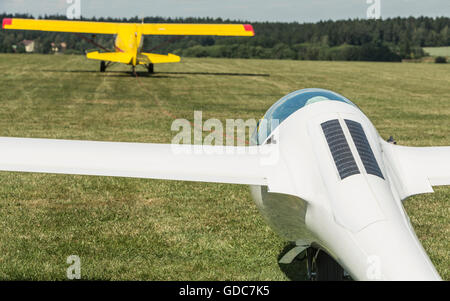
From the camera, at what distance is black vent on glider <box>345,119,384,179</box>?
288cm

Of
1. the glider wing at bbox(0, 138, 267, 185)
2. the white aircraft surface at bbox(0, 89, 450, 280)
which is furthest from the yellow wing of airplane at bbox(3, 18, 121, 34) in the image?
the white aircraft surface at bbox(0, 89, 450, 280)

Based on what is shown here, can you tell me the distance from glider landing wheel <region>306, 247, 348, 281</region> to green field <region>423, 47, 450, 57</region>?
304ft

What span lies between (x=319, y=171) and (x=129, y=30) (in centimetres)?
3297

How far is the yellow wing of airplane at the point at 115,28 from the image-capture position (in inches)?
1326

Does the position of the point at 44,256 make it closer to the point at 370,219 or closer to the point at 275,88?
the point at 370,219

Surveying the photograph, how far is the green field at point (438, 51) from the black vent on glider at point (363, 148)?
9332 centimetres

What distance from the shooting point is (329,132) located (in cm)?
306

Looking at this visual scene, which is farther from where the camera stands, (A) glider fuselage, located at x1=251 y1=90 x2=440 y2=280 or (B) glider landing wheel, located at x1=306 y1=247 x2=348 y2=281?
(B) glider landing wheel, located at x1=306 y1=247 x2=348 y2=281

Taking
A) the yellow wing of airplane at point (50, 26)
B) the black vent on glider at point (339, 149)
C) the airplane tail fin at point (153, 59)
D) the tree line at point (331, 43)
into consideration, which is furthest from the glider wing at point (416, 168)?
the tree line at point (331, 43)

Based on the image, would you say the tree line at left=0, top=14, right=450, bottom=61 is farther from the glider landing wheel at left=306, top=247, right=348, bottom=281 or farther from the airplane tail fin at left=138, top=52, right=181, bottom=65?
the glider landing wheel at left=306, top=247, right=348, bottom=281

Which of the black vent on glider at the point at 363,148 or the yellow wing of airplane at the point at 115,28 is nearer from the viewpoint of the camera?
the black vent on glider at the point at 363,148

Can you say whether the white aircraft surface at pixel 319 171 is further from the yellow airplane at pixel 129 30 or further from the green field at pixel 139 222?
the yellow airplane at pixel 129 30

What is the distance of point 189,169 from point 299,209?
0.86 m

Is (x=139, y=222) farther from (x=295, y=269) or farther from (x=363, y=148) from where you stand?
(x=363, y=148)
